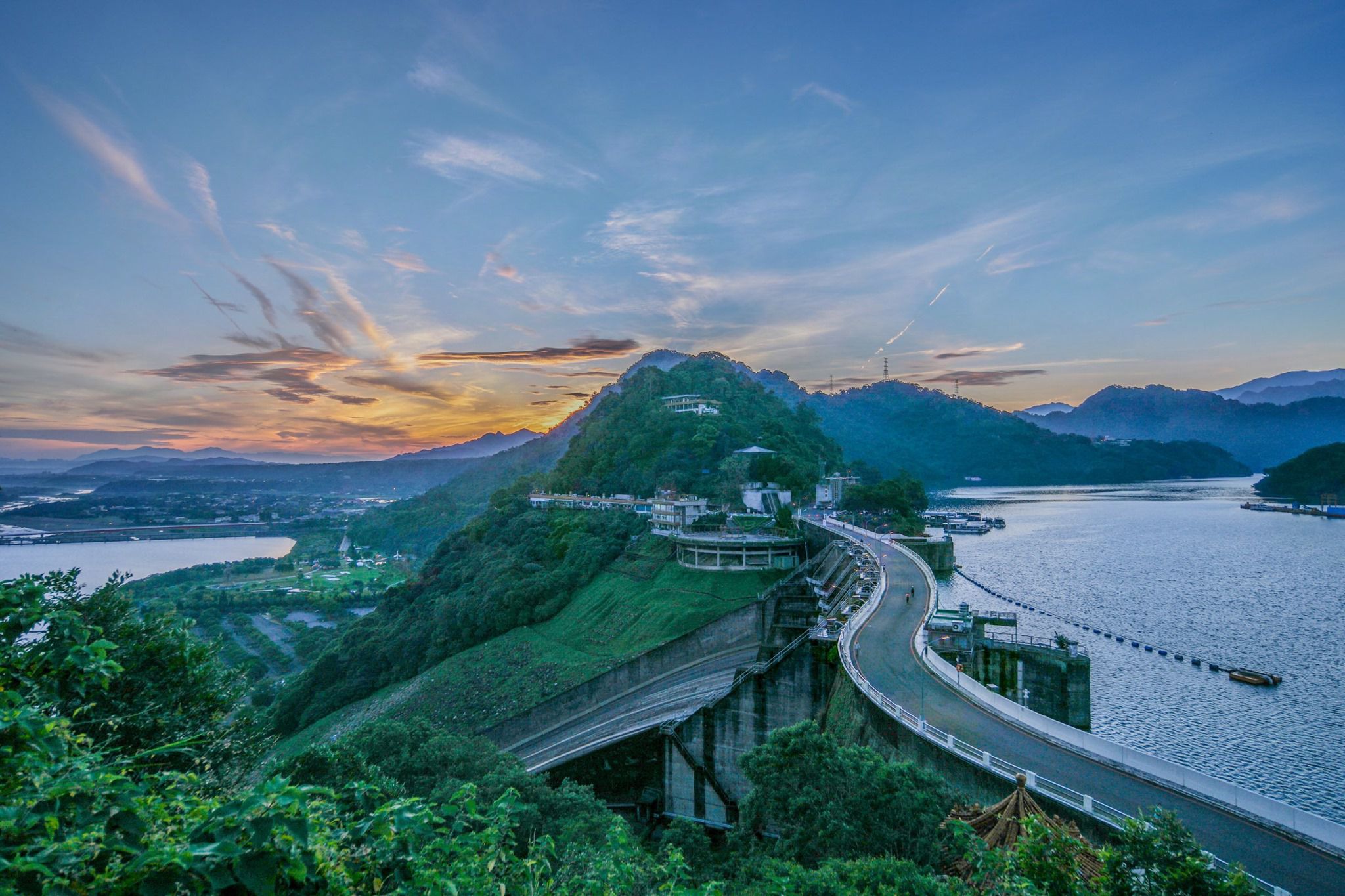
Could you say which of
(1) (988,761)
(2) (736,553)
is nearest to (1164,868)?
(1) (988,761)

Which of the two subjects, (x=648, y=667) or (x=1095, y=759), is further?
(x=648, y=667)

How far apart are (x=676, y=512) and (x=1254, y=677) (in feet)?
128

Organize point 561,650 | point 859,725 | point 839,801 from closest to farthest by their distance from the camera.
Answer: point 839,801
point 859,725
point 561,650

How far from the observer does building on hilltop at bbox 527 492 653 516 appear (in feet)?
216

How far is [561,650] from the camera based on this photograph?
4484 centimetres

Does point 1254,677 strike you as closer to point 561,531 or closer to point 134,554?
point 561,531

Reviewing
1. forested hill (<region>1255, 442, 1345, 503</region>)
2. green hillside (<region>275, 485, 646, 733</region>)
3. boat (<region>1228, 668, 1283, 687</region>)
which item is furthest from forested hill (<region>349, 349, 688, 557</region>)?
forested hill (<region>1255, 442, 1345, 503</region>)

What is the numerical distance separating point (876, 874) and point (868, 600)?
2272 centimetres

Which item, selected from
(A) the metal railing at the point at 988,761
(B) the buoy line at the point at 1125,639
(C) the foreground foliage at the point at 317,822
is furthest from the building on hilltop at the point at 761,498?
(C) the foreground foliage at the point at 317,822

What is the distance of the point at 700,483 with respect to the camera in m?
66.0

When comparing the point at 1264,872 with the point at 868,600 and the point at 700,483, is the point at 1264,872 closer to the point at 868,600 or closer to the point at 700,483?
the point at 868,600

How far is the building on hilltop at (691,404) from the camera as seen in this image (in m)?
83.4

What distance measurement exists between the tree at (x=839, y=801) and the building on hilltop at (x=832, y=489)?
63.4m

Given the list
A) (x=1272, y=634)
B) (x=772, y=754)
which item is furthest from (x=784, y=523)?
(x=772, y=754)
